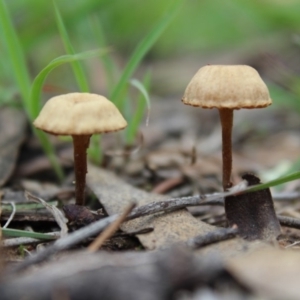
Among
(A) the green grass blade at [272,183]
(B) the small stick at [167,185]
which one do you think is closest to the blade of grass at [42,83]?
(B) the small stick at [167,185]

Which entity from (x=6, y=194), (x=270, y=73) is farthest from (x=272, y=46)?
(x=6, y=194)

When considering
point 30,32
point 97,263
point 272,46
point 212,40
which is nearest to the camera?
point 97,263

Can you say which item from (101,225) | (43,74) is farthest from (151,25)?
(101,225)

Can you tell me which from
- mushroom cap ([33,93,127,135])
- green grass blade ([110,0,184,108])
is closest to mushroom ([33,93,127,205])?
mushroom cap ([33,93,127,135])

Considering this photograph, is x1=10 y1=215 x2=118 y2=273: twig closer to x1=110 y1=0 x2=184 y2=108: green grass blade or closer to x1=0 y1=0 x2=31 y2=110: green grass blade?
x1=110 y1=0 x2=184 y2=108: green grass blade

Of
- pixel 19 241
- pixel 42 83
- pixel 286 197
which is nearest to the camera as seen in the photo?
pixel 19 241

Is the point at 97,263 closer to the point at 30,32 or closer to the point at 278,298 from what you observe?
the point at 278,298

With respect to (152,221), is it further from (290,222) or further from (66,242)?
(290,222)
